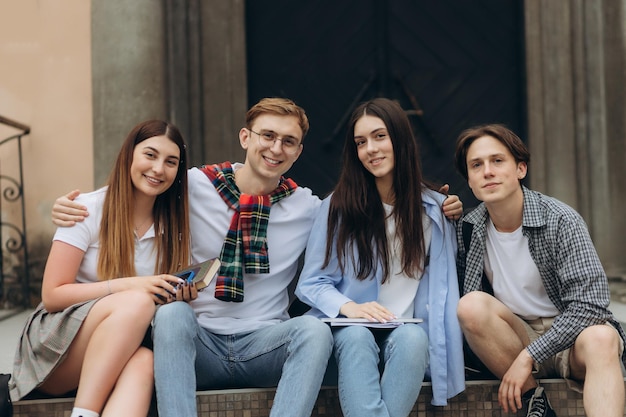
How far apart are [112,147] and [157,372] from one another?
10.6 ft

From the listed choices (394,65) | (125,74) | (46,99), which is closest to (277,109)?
(125,74)

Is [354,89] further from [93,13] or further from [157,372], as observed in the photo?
[157,372]

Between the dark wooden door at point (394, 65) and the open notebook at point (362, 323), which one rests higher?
the dark wooden door at point (394, 65)

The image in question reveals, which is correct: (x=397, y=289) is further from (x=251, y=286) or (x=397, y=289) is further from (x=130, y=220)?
(x=130, y=220)

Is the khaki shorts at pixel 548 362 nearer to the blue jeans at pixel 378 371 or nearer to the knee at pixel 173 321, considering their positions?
the blue jeans at pixel 378 371

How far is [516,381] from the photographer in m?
2.83

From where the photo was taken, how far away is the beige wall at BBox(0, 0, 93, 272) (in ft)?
19.4

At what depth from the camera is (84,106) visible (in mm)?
5949

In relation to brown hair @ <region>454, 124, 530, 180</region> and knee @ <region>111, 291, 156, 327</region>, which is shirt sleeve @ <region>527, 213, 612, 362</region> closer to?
brown hair @ <region>454, 124, 530, 180</region>

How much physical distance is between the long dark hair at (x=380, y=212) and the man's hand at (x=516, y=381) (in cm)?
52

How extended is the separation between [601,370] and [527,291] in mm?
451

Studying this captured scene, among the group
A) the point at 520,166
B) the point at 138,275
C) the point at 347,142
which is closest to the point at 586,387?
the point at 520,166

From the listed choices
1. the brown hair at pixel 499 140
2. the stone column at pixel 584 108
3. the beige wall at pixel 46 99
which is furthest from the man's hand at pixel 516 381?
the beige wall at pixel 46 99

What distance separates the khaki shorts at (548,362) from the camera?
9.68ft
